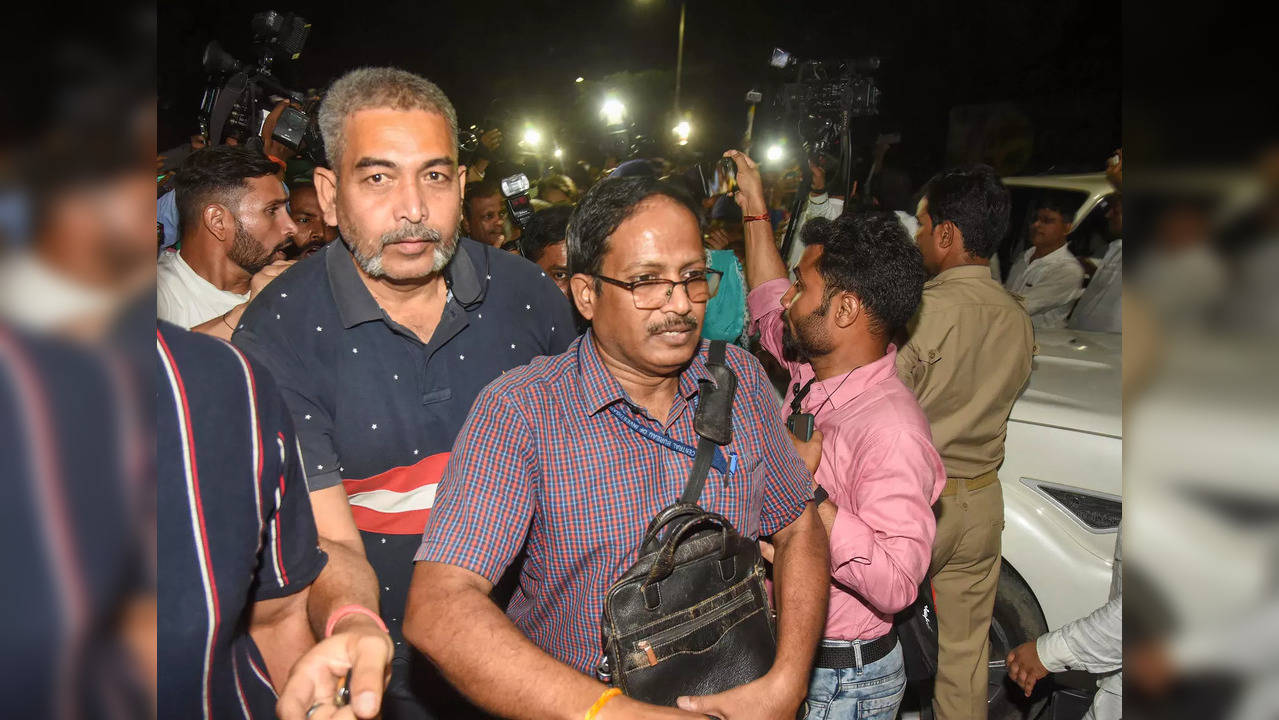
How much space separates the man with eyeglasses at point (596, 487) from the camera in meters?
1.45

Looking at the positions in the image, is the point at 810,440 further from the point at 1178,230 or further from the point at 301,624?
the point at 1178,230

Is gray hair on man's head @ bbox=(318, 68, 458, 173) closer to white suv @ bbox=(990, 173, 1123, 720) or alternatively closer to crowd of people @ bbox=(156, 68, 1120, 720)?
crowd of people @ bbox=(156, 68, 1120, 720)

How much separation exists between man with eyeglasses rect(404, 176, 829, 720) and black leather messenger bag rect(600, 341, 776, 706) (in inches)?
1.8

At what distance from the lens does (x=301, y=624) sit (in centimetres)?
145

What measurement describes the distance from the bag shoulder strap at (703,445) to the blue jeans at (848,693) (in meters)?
0.89

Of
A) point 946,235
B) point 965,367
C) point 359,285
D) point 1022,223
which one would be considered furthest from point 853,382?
point 1022,223

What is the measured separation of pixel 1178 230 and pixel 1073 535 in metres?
3.36

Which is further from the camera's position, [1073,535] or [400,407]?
[1073,535]

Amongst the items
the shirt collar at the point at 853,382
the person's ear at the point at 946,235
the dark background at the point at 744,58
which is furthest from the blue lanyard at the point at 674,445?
the dark background at the point at 744,58

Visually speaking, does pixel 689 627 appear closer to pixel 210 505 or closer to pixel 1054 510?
pixel 210 505

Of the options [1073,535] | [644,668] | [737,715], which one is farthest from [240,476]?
[1073,535]

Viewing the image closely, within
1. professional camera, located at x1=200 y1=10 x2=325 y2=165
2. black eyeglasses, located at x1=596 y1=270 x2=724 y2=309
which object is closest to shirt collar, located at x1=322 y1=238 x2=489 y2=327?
black eyeglasses, located at x1=596 y1=270 x2=724 y2=309

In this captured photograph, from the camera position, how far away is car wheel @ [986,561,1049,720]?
137 inches

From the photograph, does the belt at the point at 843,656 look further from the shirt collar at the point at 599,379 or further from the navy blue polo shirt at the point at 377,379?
the navy blue polo shirt at the point at 377,379
